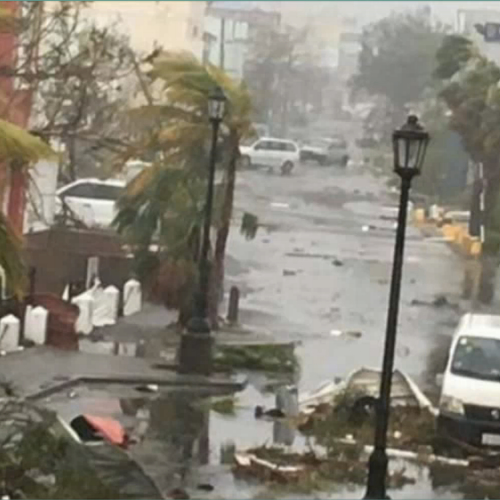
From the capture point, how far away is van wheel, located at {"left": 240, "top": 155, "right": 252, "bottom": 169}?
8.30 meters

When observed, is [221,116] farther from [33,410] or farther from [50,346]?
[33,410]

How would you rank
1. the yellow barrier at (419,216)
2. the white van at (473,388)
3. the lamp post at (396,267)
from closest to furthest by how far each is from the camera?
1. the lamp post at (396,267)
2. the white van at (473,388)
3. the yellow barrier at (419,216)

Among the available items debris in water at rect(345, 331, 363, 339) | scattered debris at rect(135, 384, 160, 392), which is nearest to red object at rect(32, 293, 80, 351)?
scattered debris at rect(135, 384, 160, 392)

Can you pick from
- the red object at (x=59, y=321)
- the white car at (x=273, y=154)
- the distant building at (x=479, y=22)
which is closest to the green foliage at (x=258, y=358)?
the red object at (x=59, y=321)

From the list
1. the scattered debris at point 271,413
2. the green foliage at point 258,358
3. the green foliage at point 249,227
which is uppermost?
the green foliage at point 249,227

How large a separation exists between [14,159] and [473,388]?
2228mm

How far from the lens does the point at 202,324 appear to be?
320 inches

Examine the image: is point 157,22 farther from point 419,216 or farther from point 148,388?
point 148,388

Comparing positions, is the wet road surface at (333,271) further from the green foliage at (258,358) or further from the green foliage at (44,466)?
the green foliage at (44,466)

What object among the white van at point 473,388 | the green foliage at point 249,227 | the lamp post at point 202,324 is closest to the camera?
the white van at point 473,388

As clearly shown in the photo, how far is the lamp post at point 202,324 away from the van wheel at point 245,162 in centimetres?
20

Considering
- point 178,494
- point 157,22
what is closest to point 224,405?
point 178,494

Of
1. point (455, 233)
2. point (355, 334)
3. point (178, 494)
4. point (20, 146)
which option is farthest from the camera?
point (355, 334)

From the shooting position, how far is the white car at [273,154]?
26.0 feet
